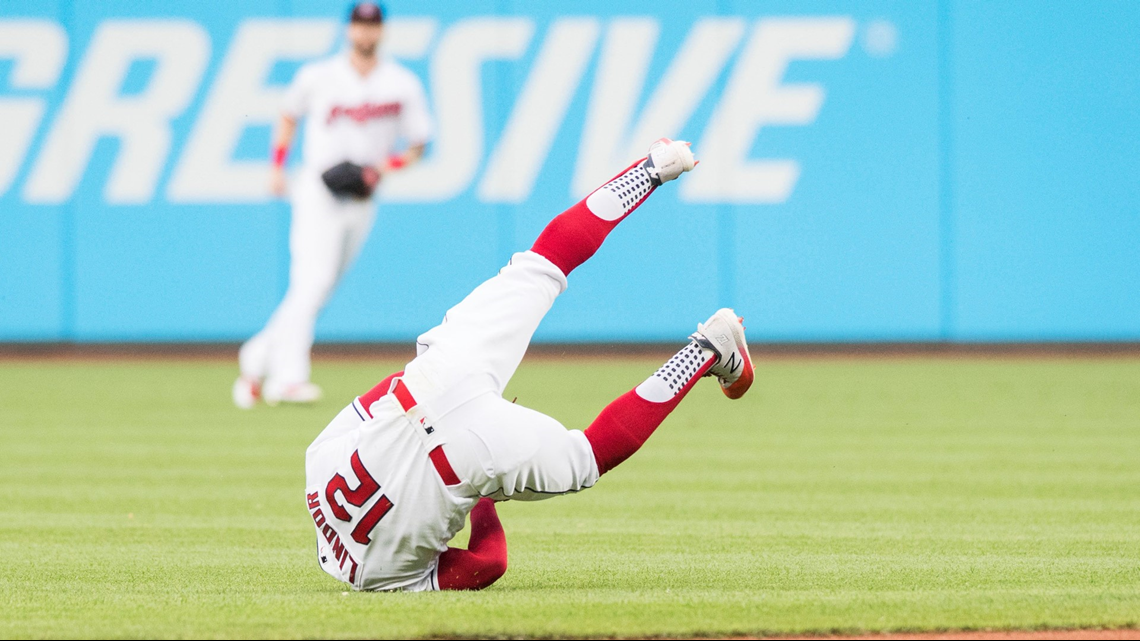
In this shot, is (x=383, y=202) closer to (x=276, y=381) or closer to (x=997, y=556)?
(x=276, y=381)

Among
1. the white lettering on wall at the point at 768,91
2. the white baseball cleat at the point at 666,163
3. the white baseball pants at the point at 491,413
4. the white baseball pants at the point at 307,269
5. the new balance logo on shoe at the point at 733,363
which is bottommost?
the white baseball pants at the point at 307,269

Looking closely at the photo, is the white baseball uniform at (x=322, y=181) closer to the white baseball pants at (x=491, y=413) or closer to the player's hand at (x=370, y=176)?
the player's hand at (x=370, y=176)

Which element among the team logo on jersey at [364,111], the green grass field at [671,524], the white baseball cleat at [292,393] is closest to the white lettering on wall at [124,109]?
the green grass field at [671,524]

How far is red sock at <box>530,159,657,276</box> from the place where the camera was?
13.0ft

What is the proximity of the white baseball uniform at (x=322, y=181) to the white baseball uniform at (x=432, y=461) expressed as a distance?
530cm

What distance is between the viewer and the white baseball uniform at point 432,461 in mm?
3500

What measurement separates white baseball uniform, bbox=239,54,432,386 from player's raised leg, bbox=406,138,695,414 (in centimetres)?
493

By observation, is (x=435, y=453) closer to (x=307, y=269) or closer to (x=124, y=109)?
(x=307, y=269)

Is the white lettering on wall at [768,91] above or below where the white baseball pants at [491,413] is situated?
above

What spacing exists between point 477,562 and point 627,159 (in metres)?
9.34

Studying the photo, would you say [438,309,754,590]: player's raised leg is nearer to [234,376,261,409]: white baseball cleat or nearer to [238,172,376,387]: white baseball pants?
[238,172,376,387]: white baseball pants

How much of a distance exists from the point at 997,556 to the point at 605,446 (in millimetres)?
1297

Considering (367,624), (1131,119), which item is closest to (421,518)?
(367,624)

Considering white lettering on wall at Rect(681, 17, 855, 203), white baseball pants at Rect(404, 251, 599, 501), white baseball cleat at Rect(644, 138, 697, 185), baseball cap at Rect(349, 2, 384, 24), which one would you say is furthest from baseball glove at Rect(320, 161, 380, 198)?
white baseball pants at Rect(404, 251, 599, 501)
